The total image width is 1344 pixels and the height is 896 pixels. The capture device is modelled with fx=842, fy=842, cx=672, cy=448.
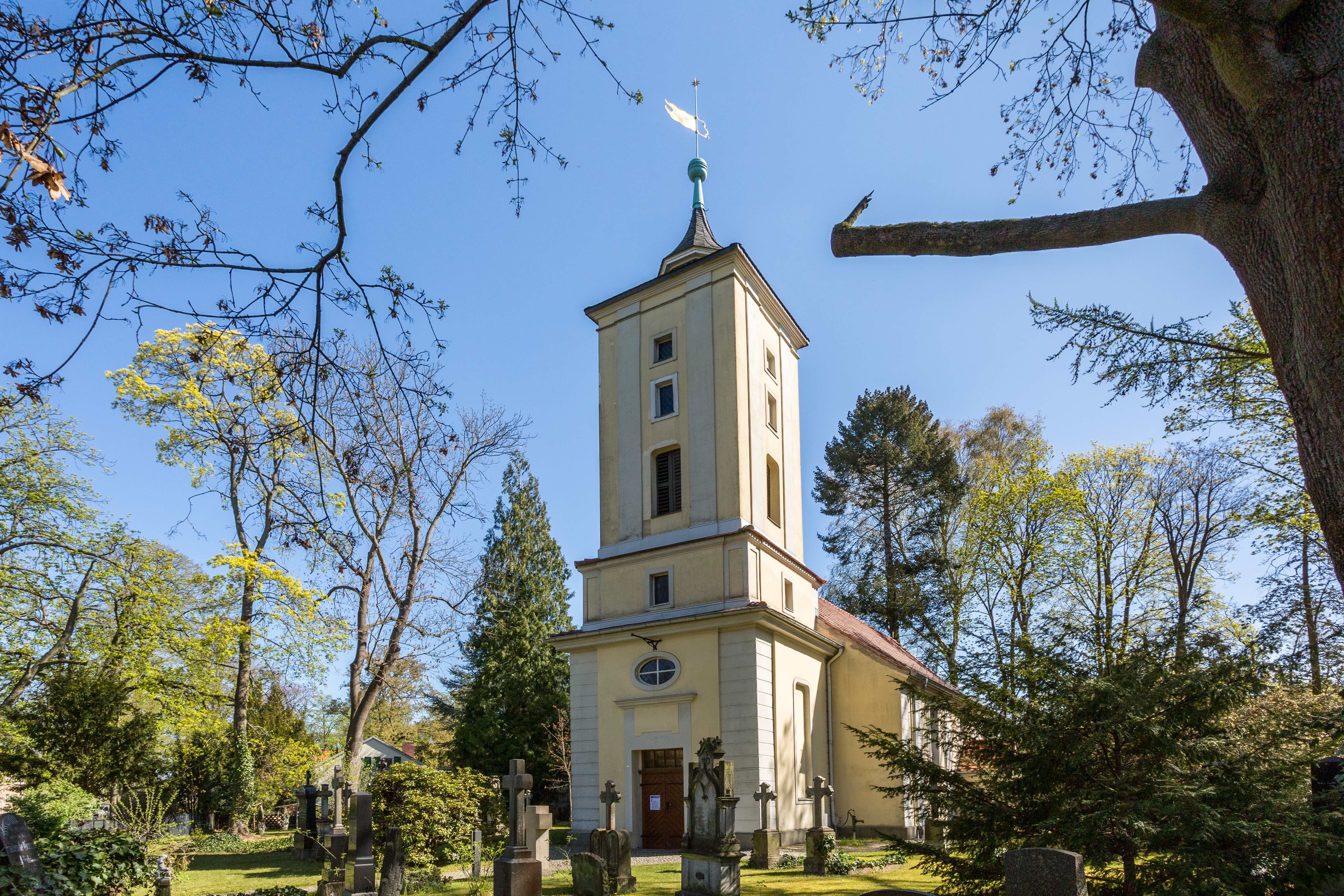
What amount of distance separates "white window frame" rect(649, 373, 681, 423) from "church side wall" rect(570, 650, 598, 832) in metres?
6.01

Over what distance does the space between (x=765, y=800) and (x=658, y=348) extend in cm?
1138

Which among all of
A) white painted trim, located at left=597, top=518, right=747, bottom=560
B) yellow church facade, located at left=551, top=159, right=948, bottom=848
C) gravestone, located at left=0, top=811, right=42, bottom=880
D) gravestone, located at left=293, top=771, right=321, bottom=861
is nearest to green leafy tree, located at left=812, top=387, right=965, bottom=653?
yellow church facade, located at left=551, top=159, right=948, bottom=848

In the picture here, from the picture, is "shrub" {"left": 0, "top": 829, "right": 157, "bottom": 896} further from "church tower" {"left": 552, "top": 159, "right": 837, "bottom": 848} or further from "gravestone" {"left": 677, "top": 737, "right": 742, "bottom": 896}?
"church tower" {"left": 552, "top": 159, "right": 837, "bottom": 848}

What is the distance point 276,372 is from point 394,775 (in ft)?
41.5

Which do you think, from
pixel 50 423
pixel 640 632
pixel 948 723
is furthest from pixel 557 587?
pixel 948 723

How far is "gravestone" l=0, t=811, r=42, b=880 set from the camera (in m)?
9.00

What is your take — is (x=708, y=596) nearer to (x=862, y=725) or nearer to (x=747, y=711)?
(x=747, y=711)

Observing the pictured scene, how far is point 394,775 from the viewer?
1539 centimetres

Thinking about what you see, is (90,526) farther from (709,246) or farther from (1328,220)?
(1328,220)

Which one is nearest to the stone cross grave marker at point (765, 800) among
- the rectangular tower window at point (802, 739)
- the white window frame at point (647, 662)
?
the rectangular tower window at point (802, 739)

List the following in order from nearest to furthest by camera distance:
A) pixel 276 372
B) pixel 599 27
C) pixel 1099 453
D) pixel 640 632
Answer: pixel 599 27
pixel 276 372
pixel 640 632
pixel 1099 453

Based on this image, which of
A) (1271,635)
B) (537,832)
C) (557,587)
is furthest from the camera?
(557,587)

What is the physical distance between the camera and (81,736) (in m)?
17.7

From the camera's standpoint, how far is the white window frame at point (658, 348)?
21750mm
